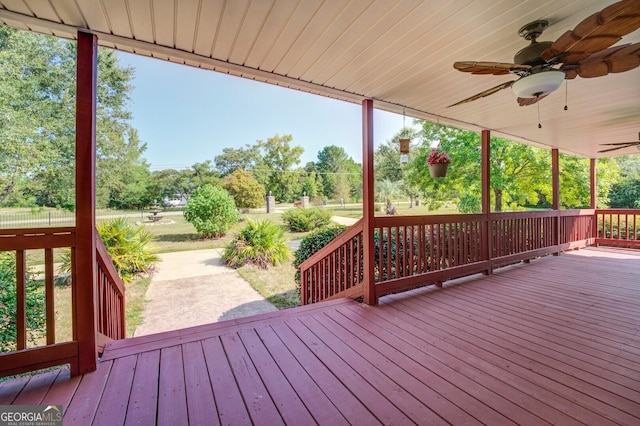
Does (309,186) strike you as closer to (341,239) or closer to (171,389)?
(341,239)

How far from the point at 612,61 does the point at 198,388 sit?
3.03 m

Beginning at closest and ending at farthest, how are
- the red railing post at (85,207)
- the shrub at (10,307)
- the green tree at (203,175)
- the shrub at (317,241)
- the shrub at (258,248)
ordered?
the red railing post at (85,207), the shrub at (10,307), the shrub at (317,241), the shrub at (258,248), the green tree at (203,175)

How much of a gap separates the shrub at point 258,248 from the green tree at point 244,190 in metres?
6.71

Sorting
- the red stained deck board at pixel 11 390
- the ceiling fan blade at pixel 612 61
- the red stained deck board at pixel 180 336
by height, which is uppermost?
the ceiling fan blade at pixel 612 61

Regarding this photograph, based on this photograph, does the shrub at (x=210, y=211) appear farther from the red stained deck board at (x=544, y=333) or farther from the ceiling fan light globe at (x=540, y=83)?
the ceiling fan light globe at (x=540, y=83)

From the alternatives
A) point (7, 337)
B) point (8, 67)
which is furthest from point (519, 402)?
point (8, 67)

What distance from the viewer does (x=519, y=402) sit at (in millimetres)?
1521

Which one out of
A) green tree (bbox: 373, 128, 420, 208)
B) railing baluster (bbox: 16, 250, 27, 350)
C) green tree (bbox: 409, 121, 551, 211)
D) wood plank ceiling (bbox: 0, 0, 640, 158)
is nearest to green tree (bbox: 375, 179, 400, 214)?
green tree (bbox: 373, 128, 420, 208)

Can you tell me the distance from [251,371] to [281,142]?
1917 centimetres

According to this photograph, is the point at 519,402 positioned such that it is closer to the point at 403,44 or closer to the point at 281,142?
the point at 403,44

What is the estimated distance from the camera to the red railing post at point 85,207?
1773mm

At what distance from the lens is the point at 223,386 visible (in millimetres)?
1665

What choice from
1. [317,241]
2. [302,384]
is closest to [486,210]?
[317,241]

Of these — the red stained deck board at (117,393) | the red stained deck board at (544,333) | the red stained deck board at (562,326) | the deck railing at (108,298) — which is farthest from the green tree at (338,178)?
the red stained deck board at (117,393)
